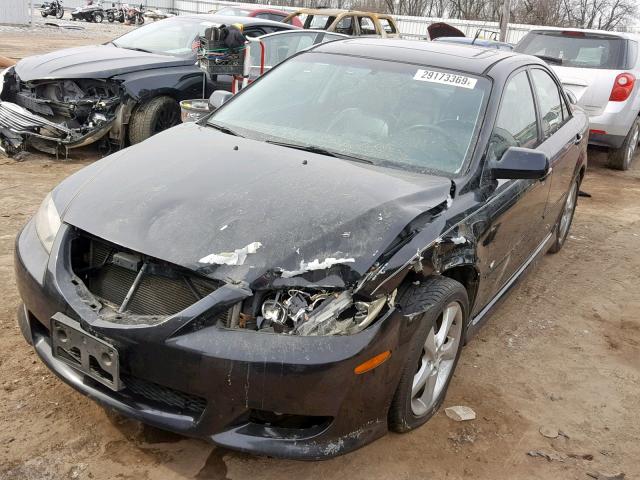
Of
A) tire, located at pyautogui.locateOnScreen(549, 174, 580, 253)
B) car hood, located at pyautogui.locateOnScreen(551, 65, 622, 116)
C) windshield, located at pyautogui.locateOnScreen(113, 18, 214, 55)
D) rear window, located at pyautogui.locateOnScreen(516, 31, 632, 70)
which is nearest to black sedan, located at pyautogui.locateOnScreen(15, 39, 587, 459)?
tire, located at pyautogui.locateOnScreen(549, 174, 580, 253)

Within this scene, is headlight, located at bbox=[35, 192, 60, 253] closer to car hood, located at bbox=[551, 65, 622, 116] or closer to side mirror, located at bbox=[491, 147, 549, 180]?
side mirror, located at bbox=[491, 147, 549, 180]

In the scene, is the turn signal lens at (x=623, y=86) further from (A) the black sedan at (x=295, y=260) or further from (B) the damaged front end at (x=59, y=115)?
(B) the damaged front end at (x=59, y=115)

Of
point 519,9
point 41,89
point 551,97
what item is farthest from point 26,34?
point 519,9

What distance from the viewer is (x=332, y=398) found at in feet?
7.76

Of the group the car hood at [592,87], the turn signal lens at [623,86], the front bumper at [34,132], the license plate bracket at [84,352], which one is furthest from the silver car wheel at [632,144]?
the license plate bracket at [84,352]

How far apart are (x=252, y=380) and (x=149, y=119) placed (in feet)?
18.1

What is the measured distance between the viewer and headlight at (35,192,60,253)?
9.29 feet

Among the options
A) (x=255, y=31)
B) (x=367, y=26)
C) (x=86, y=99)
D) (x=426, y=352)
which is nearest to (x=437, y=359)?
(x=426, y=352)

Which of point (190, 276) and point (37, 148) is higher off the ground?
point (190, 276)

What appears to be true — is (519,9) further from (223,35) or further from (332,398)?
A: (332,398)

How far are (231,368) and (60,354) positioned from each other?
800 millimetres

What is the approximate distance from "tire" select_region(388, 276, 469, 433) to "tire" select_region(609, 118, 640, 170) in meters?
6.76

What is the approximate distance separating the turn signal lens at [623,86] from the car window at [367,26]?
5064 mm

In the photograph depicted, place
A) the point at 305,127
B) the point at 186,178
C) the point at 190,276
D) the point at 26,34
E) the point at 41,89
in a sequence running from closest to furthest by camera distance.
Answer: the point at 190,276, the point at 186,178, the point at 305,127, the point at 41,89, the point at 26,34
